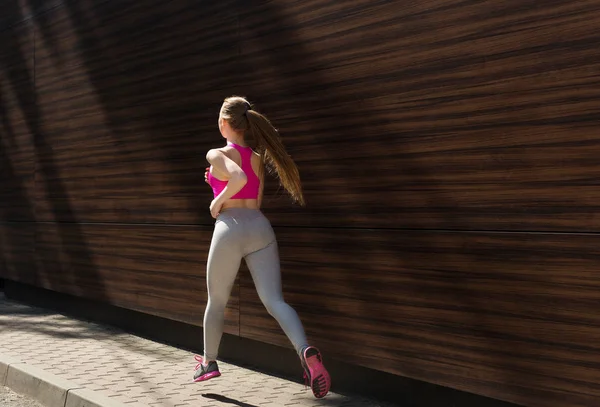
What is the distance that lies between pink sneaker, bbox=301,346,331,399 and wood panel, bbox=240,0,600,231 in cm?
81

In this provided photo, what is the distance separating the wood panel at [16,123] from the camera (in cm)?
1057

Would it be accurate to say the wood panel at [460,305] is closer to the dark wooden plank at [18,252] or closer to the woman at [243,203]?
the woman at [243,203]

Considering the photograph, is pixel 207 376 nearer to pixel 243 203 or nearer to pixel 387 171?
pixel 243 203

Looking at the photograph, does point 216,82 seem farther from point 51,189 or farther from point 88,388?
point 51,189

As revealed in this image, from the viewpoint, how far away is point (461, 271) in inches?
213

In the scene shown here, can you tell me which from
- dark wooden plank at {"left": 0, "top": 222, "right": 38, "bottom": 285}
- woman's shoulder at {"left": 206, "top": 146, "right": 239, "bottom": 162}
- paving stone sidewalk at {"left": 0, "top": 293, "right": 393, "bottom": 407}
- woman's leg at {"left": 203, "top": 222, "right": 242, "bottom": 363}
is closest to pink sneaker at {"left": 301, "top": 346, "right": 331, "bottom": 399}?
paving stone sidewalk at {"left": 0, "top": 293, "right": 393, "bottom": 407}

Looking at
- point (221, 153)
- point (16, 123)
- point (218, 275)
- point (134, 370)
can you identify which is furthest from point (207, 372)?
point (16, 123)

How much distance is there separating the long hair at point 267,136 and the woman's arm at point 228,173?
222 mm

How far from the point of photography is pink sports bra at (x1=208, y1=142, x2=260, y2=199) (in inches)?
247

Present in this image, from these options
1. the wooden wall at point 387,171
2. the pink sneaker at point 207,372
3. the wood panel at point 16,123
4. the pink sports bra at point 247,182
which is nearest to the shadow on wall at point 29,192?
the wood panel at point 16,123

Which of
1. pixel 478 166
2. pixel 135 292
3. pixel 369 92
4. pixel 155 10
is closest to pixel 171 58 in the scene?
pixel 155 10

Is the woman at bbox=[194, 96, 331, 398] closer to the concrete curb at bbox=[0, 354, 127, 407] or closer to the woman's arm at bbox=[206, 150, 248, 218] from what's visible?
the woman's arm at bbox=[206, 150, 248, 218]

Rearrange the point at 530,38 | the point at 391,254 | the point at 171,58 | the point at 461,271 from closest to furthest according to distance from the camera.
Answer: the point at 530,38, the point at 461,271, the point at 391,254, the point at 171,58

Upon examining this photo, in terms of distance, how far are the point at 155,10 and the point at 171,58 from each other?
474 millimetres
